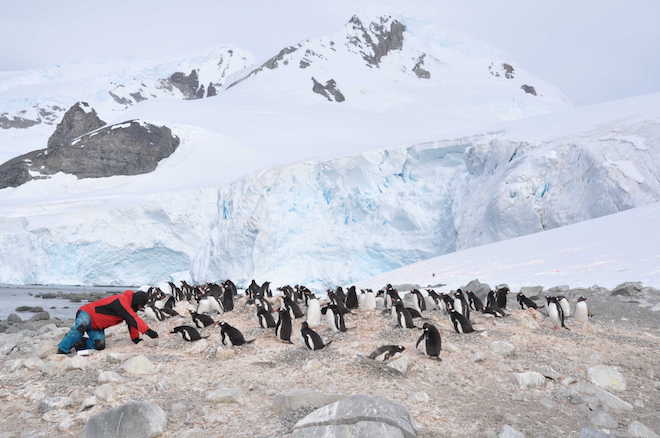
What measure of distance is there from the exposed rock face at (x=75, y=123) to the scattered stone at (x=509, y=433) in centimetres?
7503

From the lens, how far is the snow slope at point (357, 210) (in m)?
21.4

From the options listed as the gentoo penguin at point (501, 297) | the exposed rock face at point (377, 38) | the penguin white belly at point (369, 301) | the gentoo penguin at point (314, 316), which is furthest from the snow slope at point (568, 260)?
the exposed rock face at point (377, 38)

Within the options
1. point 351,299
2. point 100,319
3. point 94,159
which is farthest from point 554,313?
point 94,159

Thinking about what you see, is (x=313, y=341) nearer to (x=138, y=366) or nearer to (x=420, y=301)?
(x=138, y=366)

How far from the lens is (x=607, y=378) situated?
4.90 metres

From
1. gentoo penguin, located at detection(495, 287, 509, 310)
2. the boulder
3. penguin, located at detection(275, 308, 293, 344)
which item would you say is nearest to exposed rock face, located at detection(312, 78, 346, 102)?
gentoo penguin, located at detection(495, 287, 509, 310)

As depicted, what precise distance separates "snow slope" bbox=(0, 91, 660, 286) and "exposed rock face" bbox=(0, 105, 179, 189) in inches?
416

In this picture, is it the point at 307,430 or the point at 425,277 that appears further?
the point at 425,277

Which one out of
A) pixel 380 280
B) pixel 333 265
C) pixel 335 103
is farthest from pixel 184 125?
pixel 380 280

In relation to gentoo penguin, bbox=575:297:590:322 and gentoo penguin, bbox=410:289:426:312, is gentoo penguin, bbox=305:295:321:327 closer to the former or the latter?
gentoo penguin, bbox=410:289:426:312

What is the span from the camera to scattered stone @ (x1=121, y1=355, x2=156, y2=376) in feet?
16.4

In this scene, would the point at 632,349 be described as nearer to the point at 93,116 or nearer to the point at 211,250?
the point at 211,250

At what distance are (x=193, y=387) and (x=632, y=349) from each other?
16.8 feet

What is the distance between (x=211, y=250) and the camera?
29188 millimetres
